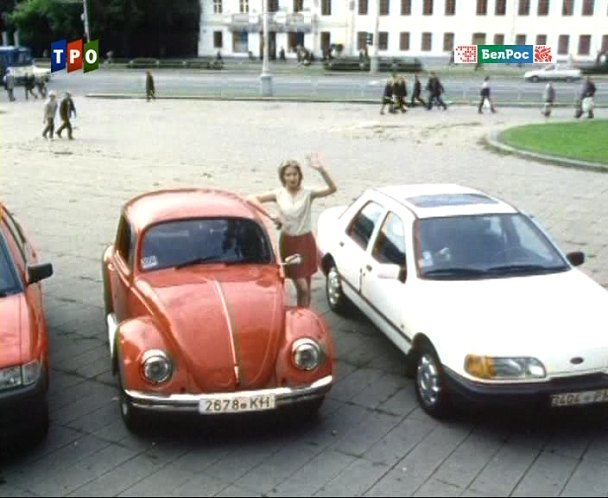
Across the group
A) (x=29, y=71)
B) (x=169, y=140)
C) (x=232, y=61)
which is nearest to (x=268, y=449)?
(x=169, y=140)

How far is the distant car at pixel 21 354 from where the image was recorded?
232 inches

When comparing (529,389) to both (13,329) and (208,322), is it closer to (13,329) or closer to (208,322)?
(208,322)

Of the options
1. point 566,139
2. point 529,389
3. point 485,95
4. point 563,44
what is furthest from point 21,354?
point 563,44

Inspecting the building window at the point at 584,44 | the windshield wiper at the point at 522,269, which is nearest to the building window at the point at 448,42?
the building window at the point at 584,44

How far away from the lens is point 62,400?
286 inches

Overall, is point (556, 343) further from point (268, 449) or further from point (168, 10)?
point (168, 10)

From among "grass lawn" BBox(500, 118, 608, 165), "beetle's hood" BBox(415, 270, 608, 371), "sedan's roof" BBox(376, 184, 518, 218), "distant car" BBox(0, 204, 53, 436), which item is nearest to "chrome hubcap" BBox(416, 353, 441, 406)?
"beetle's hood" BBox(415, 270, 608, 371)

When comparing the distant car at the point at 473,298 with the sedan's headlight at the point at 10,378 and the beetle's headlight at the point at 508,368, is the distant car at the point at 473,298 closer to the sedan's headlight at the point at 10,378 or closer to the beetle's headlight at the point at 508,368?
the beetle's headlight at the point at 508,368

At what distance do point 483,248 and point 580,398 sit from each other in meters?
1.86

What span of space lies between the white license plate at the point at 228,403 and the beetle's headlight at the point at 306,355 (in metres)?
0.45

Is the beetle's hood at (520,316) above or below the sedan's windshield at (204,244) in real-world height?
below

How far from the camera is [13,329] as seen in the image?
251 inches

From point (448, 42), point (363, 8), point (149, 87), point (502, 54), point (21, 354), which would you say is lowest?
point (21, 354)

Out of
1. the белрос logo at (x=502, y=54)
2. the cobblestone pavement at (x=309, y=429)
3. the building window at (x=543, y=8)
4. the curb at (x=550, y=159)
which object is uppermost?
the building window at (x=543, y=8)
